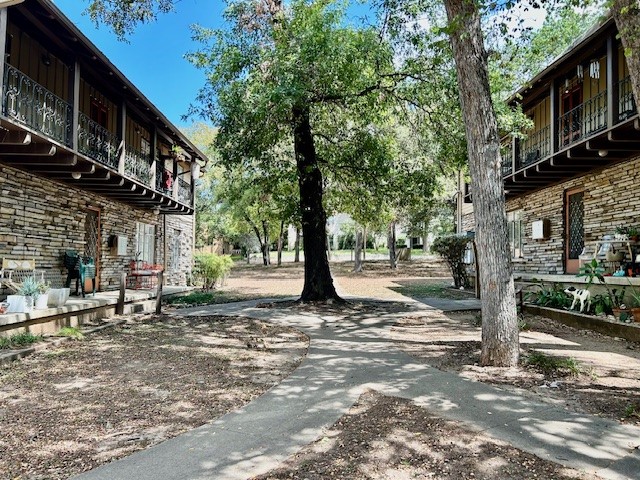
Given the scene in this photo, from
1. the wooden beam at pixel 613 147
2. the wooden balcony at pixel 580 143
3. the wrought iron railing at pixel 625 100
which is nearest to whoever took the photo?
the wooden balcony at pixel 580 143

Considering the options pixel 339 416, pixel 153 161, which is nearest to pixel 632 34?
pixel 339 416

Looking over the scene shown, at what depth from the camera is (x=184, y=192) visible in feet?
55.5

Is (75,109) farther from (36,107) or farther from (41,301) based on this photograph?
(41,301)

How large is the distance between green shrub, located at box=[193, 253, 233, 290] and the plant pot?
12797mm

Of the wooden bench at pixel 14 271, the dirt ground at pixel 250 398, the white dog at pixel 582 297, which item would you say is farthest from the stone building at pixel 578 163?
the wooden bench at pixel 14 271

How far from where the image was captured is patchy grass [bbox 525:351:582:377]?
4727 millimetres

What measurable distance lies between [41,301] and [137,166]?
6.46 meters

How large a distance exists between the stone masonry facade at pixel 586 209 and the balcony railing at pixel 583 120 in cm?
100

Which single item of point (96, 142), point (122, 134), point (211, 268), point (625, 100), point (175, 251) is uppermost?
Result: point (625, 100)

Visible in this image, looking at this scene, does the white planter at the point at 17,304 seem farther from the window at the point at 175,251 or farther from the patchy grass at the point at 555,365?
the window at the point at 175,251

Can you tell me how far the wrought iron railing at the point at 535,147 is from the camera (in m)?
12.8

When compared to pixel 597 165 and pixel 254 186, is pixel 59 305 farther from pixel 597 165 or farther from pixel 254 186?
pixel 597 165

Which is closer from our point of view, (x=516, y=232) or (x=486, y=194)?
(x=486, y=194)

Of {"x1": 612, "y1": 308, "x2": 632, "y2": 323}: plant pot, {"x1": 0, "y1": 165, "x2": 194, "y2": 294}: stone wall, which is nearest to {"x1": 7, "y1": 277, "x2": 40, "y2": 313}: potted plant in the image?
{"x1": 0, "y1": 165, "x2": 194, "y2": 294}: stone wall
